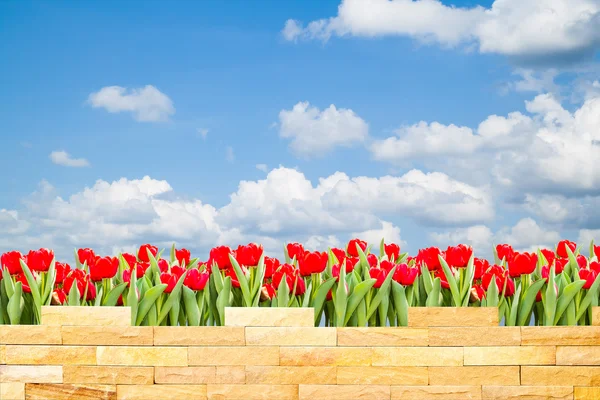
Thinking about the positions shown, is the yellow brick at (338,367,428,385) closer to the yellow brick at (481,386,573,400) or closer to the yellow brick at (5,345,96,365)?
the yellow brick at (481,386,573,400)

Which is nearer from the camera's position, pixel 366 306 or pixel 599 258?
pixel 366 306

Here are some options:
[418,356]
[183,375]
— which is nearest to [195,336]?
[183,375]

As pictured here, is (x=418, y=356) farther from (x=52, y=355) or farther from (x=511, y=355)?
(x=52, y=355)

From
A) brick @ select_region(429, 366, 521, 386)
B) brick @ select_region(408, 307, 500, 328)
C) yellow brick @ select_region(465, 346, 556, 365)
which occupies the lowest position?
brick @ select_region(429, 366, 521, 386)

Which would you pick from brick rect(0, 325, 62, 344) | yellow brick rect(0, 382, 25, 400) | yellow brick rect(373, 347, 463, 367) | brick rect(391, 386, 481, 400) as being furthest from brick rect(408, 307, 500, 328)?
yellow brick rect(0, 382, 25, 400)

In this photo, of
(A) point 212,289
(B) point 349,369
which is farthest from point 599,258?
(A) point 212,289

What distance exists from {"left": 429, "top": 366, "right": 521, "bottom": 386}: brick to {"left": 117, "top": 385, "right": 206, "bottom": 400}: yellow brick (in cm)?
174

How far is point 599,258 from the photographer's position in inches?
269

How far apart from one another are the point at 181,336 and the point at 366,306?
1438mm

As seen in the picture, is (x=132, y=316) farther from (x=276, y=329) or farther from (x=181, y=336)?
(x=276, y=329)

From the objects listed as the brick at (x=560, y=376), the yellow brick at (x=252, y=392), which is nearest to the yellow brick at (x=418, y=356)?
the brick at (x=560, y=376)

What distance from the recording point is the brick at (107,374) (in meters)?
5.07

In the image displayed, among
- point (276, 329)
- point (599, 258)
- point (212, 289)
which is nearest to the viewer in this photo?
point (276, 329)

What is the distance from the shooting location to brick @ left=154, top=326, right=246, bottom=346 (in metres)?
5.03
